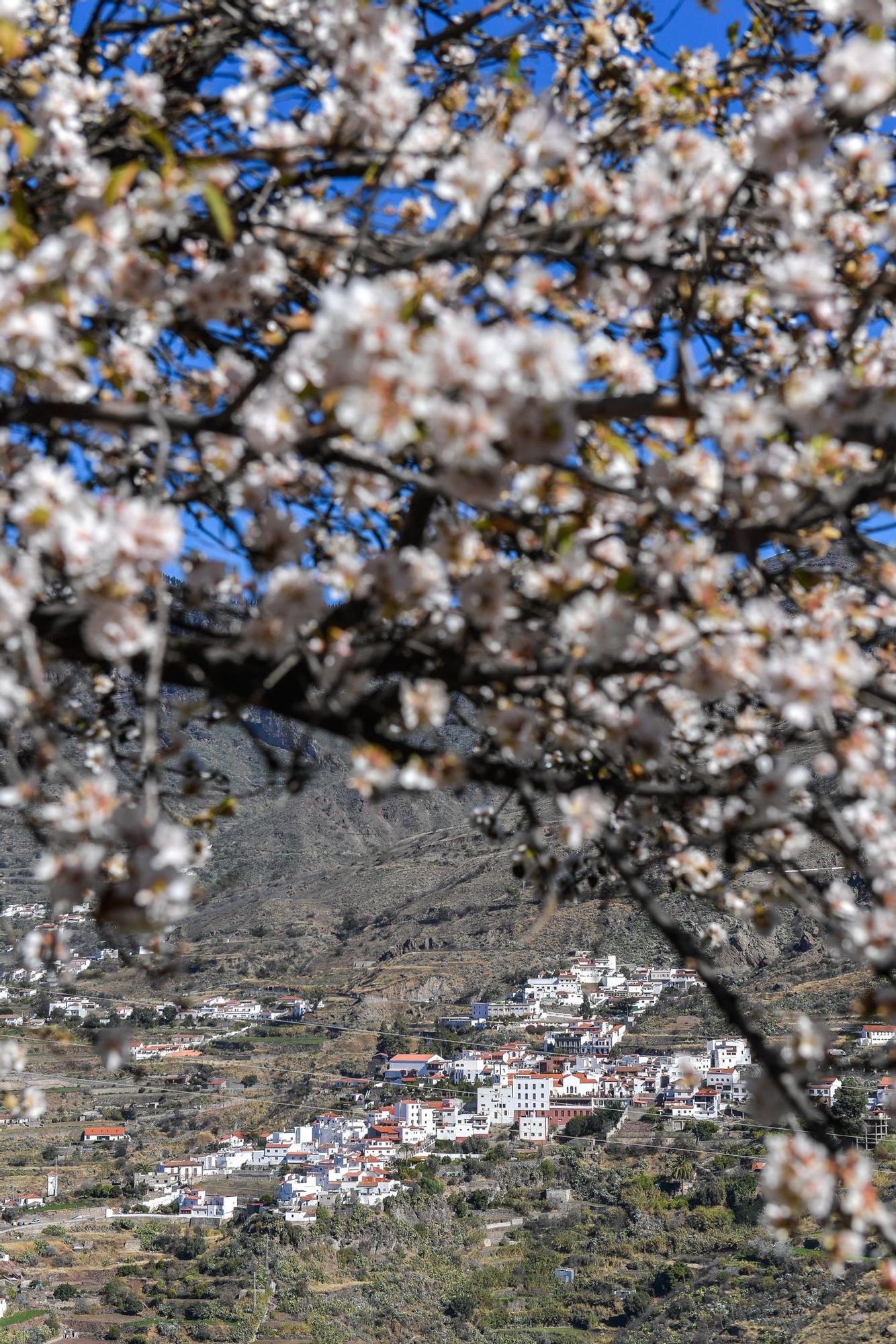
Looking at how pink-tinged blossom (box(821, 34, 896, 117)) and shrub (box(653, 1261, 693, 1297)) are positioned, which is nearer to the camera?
pink-tinged blossom (box(821, 34, 896, 117))

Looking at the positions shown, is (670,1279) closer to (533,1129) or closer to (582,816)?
(533,1129)

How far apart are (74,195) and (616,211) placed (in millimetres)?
888

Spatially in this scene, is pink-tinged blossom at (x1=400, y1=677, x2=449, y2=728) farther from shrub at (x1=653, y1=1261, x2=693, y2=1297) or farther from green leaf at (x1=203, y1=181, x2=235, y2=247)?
shrub at (x1=653, y1=1261, x2=693, y2=1297)

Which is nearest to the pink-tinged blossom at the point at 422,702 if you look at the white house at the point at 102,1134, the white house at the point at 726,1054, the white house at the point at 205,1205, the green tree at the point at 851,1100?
the green tree at the point at 851,1100

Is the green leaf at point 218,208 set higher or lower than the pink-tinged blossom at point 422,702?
higher

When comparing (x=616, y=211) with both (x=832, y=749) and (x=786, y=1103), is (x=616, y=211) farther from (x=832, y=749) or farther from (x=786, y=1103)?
(x=786, y=1103)

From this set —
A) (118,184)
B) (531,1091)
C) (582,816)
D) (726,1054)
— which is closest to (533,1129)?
(531,1091)

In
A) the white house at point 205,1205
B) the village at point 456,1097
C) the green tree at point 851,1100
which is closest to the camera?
the green tree at point 851,1100

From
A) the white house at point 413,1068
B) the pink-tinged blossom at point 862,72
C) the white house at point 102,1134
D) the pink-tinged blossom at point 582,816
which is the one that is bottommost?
the white house at point 102,1134

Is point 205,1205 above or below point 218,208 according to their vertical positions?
below

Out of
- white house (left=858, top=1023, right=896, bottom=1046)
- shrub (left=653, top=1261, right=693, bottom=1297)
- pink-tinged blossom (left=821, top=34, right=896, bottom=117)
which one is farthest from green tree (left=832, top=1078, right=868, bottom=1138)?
pink-tinged blossom (left=821, top=34, right=896, bottom=117)

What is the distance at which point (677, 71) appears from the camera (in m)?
2.83

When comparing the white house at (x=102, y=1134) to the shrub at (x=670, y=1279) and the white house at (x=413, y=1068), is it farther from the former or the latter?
the shrub at (x=670, y=1279)

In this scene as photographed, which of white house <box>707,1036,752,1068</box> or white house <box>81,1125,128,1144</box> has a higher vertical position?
white house <box>707,1036,752,1068</box>
